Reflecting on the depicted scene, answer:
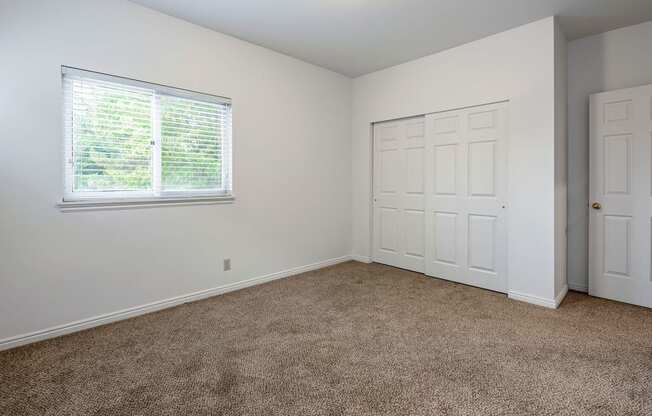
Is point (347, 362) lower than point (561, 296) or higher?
lower

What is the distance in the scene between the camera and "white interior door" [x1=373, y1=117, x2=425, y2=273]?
4230 millimetres

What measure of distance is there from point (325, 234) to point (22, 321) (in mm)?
3128

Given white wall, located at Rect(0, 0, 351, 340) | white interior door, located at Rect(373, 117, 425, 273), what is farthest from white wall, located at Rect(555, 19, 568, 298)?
white wall, located at Rect(0, 0, 351, 340)

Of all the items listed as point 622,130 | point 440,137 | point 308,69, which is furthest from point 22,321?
point 622,130

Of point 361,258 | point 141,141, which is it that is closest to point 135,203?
point 141,141

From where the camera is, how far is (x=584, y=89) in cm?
345

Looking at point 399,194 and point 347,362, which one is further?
point 399,194

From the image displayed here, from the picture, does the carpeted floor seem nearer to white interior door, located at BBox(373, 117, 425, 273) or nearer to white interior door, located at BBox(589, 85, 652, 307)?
white interior door, located at BBox(589, 85, 652, 307)

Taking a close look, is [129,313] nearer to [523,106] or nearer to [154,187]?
[154,187]

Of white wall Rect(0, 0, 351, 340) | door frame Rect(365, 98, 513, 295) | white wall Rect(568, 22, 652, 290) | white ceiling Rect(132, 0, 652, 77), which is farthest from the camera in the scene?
door frame Rect(365, 98, 513, 295)

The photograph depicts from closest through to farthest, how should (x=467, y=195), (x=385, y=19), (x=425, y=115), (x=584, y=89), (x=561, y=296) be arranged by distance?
1. (x=385, y=19)
2. (x=561, y=296)
3. (x=584, y=89)
4. (x=467, y=195)
5. (x=425, y=115)

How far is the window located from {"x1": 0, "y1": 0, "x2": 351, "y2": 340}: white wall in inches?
4.1

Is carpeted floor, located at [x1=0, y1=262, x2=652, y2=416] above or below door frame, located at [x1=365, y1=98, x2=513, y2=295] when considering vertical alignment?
below

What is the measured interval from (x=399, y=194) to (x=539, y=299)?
1981 mm
